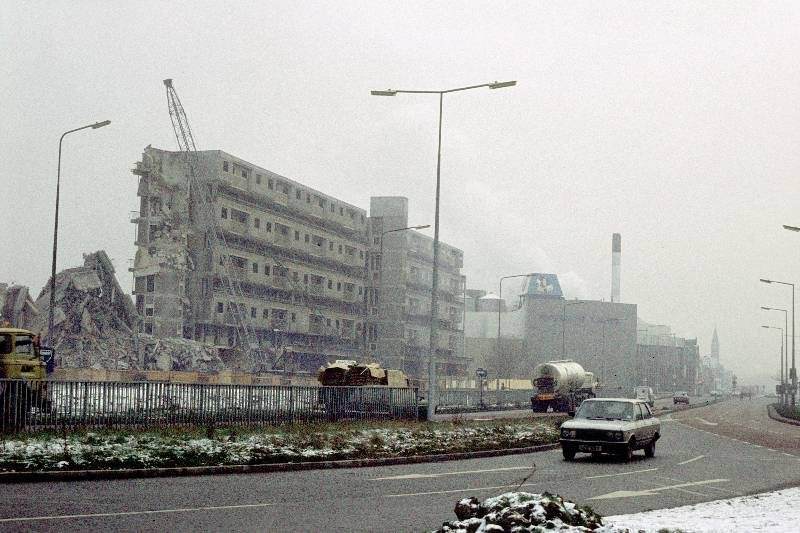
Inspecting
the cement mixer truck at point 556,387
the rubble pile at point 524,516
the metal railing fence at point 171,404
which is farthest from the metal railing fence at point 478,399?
the rubble pile at point 524,516

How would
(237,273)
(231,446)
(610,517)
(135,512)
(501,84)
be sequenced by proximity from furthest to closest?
(237,273) → (501,84) → (231,446) → (135,512) → (610,517)

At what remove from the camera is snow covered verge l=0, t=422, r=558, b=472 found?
53.0ft

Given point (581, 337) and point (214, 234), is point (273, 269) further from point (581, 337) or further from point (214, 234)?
point (581, 337)

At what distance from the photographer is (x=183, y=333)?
9544 cm

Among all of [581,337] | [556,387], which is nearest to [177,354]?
[556,387]

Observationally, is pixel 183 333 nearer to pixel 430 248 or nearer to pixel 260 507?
pixel 430 248

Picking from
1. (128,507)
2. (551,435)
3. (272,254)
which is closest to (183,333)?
(272,254)

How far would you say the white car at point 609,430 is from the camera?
865 inches

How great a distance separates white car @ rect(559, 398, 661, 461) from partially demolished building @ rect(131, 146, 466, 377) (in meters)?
75.0

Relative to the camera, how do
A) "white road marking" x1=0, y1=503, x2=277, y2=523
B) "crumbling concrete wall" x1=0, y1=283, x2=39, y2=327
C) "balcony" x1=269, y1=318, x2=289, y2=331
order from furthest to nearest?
1. "balcony" x1=269, y1=318, x2=289, y2=331
2. "crumbling concrete wall" x1=0, y1=283, x2=39, y2=327
3. "white road marking" x1=0, y1=503, x2=277, y2=523

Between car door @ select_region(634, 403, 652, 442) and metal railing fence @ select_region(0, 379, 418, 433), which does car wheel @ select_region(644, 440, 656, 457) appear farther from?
metal railing fence @ select_region(0, 379, 418, 433)

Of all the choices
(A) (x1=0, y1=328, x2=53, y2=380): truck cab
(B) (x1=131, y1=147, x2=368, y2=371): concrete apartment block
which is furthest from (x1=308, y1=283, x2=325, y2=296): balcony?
(A) (x1=0, y1=328, x2=53, y2=380): truck cab

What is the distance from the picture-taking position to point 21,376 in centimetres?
2530

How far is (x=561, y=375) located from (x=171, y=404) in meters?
38.5
